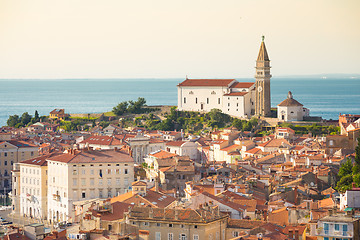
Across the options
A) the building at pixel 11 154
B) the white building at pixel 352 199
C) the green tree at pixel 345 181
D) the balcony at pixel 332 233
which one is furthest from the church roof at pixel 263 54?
the balcony at pixel 332 233

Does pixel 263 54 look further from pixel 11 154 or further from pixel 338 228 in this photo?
pixel 338 228

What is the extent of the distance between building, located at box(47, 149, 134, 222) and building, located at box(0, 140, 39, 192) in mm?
13388

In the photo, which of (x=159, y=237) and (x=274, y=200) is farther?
(x=274, y=200)

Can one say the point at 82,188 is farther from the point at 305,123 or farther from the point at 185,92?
the point at 185,92

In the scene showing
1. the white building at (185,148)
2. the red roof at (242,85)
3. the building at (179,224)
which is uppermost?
the red roof at (242,85)

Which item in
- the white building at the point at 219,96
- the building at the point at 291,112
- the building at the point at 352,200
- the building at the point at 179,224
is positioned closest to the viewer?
the building at the point at 179,224

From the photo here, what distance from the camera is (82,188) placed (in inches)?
1896

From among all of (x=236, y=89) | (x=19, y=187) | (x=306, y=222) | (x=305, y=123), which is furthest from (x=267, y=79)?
(x=306, y=222)

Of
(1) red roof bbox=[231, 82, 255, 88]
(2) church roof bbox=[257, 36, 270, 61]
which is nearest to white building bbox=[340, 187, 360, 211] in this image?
(2) church roof bbox=[257, 36, 270, 61]

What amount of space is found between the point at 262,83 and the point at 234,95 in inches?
135

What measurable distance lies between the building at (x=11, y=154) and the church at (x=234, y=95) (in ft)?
112

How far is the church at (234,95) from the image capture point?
94.1m

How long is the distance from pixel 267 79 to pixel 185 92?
11785mm

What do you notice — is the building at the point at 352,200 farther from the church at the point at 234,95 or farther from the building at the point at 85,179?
the church at the point at 234,95
